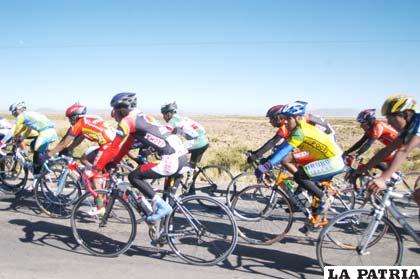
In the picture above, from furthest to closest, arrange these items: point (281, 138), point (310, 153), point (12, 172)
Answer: point (12, 172)
point (281, 138)
point (310, 153)

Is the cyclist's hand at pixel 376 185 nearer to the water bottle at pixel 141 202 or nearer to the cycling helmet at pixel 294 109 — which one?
the cycling helmet at pixel 294 109

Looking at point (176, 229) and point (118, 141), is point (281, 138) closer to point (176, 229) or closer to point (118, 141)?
point (176, 229)

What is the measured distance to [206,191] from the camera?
27.6 feet

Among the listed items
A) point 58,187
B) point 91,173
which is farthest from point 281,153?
point 58,187

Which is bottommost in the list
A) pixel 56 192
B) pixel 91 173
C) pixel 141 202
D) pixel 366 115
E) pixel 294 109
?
pixel 56 192

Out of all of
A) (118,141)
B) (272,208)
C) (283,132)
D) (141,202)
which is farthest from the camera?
(283,132)

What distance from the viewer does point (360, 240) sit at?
434 centimetres

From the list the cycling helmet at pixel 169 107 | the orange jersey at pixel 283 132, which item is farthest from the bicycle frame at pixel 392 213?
the cycling helmet at pixel 169 107

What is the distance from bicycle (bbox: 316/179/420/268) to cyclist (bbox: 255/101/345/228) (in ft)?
2.96

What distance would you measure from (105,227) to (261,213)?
8.22 ft

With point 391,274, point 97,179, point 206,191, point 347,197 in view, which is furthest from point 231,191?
point 391,274

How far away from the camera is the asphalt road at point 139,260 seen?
4.49 meters

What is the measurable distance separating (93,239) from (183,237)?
1.46m

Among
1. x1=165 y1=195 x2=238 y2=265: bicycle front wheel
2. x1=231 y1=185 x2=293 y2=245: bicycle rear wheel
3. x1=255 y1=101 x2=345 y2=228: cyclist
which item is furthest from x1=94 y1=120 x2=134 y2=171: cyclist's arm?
x1=231 y1=185 x2=293 y2=245: bicycle rear wheel
